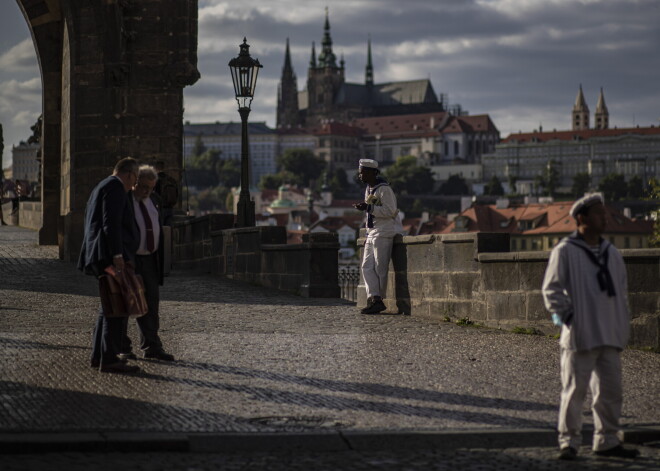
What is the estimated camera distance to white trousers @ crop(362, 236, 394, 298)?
515 inches

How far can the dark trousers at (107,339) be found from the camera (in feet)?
27.1

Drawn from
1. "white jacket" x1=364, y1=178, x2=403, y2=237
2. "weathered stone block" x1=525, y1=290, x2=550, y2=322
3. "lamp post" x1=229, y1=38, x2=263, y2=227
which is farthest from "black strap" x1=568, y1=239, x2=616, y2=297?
"lamp post" x1=229, y1=38, x2=263, y2=227

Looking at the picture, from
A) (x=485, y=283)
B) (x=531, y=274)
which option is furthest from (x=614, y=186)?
(x=531, y=274)

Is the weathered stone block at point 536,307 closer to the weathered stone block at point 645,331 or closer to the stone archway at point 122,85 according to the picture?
the weathered stone block at point 645,331

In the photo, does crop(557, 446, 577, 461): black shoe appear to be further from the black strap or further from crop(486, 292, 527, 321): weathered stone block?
crop(486, 292, 527, 321): weathered stone block

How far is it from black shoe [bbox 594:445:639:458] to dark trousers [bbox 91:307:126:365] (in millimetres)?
3436

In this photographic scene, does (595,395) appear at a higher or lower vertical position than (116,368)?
higher

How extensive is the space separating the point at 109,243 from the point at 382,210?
512 cm

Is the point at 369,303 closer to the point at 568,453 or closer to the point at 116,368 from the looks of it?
the point at 116,368

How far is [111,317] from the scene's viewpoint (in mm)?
8375

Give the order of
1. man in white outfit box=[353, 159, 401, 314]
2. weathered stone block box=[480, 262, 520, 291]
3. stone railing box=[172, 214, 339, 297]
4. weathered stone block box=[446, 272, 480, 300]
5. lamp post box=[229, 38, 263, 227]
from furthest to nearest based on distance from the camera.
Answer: lamp post box=[229, 38, 263, 227]
stone railing box=[172, 214, 339, 297]
man in white outfit box=[353, 159, 401, 314]
weathered stone block box=[446, 272, 480, 300]
weathered stone block box=[480, 262, 520, 291]

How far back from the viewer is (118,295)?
826cm

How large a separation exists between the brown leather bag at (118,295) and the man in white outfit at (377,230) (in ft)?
16.0

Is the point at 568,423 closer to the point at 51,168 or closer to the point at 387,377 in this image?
the point at 387,377
